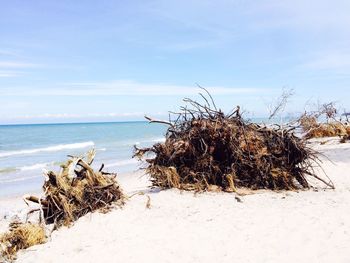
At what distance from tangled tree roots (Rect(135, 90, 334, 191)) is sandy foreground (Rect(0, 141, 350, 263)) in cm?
61

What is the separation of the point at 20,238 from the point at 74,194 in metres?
1.42

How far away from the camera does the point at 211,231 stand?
6.57 meters

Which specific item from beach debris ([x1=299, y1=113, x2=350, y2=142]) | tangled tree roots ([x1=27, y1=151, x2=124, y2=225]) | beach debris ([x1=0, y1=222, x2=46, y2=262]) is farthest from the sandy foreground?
beach debris ([x1=299, y1=113, x2=350, y2=142])

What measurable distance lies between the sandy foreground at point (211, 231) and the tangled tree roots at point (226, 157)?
2.00 ft

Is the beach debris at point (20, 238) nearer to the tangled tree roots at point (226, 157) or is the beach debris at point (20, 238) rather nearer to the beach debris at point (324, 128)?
the tangled tree roots at point (226, 157)

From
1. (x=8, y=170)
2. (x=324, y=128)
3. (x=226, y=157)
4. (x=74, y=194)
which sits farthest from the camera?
(x=324, y=128)

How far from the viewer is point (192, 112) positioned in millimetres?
9875

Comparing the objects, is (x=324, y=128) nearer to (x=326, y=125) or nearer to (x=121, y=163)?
(x=326, y=125)

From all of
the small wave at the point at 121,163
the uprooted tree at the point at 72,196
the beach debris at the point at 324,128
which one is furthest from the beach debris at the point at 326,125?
the uprooted tree at the point at 72,196

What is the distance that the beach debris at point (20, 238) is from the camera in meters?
6.27

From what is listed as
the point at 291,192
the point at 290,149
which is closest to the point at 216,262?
the point at 291,192

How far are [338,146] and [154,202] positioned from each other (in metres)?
12.7

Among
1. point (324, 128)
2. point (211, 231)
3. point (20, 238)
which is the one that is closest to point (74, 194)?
point (20, 238)

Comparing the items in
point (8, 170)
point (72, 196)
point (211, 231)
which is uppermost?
point (72, 196)
